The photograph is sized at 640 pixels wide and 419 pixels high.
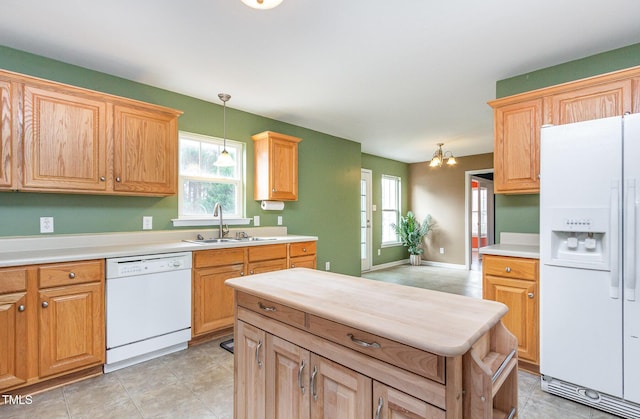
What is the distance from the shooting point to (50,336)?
2078 mm

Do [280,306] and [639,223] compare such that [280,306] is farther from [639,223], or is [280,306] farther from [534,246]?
[534,246]

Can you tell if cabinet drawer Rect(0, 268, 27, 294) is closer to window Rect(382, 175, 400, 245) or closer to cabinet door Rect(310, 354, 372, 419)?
cabinet door Rect(310, 354, 372, 419)

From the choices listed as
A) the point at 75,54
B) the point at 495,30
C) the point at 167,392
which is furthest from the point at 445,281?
the point at 75,54

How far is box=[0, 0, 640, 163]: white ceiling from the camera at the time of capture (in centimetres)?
194

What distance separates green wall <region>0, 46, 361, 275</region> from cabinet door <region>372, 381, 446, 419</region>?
2794 millimetres

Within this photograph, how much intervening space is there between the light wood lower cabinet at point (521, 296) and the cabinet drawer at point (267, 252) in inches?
80.1

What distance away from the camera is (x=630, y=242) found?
5.88 ft

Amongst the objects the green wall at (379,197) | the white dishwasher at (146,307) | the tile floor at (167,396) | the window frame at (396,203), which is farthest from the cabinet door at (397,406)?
the window frame at (396,203)

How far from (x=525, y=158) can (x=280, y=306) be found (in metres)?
2.44

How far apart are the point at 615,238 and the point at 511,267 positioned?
28.2 inches

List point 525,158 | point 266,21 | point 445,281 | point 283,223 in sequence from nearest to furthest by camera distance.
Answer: point 266,21
point 525,158
point 283,223
point 445,281

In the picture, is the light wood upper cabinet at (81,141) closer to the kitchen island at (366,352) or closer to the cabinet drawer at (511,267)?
the kitchen island at (366,352)

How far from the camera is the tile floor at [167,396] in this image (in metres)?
1.89

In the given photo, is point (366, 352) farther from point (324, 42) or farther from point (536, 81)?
point (536, 81)
